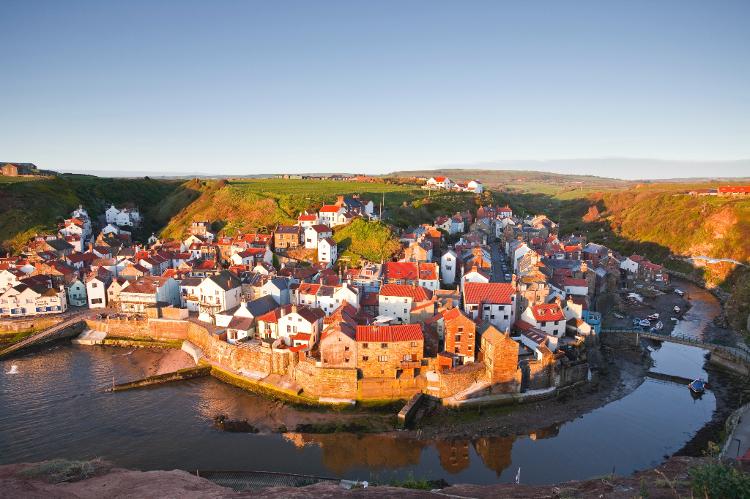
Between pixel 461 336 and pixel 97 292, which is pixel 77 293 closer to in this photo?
pixel 97 292

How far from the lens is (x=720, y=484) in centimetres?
1312

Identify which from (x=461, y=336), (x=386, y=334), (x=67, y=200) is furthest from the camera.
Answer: (x=67, y=200)

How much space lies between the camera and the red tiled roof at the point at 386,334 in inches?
1340

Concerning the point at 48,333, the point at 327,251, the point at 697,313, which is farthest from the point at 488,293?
the point at 48,333

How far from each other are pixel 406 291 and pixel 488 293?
24.4 feet

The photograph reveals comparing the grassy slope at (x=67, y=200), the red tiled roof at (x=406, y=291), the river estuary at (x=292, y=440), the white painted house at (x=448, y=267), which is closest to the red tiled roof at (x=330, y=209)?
the white painted house at (x=448, y=267)

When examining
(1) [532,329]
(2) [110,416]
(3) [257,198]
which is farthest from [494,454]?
(3) [257,198]

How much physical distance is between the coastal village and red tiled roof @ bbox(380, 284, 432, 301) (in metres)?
0.10

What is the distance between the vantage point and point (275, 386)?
35500 mm

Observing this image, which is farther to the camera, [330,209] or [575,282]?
[330,209]

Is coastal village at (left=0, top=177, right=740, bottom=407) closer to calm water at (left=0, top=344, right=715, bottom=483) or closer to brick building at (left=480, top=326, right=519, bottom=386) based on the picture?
brick building at (left=480, top=326, right=519, bottom=386)

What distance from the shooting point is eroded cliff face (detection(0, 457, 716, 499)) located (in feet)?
59.8

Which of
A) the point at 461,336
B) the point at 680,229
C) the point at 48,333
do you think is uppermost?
the point at 680,229

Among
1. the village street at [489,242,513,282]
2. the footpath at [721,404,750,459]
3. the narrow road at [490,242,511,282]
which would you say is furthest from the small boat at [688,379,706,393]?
the village street at [489,242,513,282]
